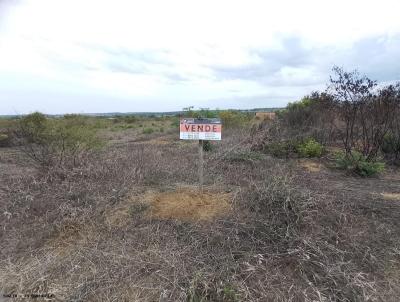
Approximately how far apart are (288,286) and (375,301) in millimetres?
689

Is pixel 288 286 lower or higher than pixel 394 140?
lower

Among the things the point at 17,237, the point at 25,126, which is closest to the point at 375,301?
the point at 17,237

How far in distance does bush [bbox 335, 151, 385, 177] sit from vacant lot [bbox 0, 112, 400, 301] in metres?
1.39

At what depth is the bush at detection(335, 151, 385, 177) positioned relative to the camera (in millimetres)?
7207

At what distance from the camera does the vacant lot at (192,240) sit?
324 cm

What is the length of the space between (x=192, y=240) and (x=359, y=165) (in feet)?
15.3

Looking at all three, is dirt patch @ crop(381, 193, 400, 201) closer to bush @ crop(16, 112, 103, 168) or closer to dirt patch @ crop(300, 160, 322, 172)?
dirt patch @ crop(300, 160, 322, 172)

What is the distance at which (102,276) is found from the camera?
3.37m

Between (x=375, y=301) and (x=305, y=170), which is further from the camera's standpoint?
(x=305, y=170)

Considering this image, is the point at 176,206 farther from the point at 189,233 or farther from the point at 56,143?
the point at 56,143

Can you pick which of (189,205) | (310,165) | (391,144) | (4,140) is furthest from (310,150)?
(4,140)

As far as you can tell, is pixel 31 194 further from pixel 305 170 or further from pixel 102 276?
pixel 305 170

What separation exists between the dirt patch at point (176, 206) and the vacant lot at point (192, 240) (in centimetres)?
1

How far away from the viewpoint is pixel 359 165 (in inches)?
287
